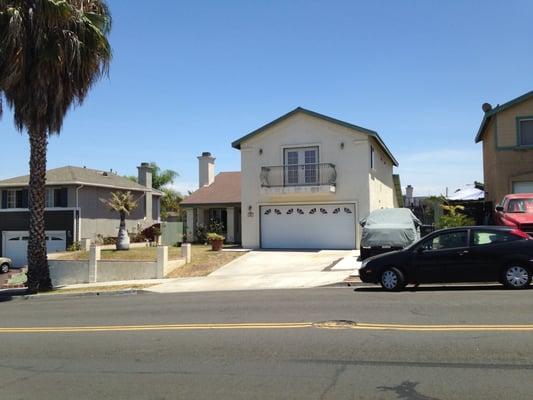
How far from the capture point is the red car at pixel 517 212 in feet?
53.7

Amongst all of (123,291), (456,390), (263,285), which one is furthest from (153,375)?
(123,291)

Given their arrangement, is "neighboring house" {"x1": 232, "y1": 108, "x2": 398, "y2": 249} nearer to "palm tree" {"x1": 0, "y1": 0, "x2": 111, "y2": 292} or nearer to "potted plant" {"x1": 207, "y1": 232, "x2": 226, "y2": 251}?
"potted plant" {"x1": 207, "y1": 232, "x2": 226, "y2": 251}

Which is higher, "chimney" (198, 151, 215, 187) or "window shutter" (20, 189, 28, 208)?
"chimney" (198, 151, 215, 187)

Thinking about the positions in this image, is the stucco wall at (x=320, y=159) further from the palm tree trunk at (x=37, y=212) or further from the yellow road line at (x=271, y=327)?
the yellow road line at (x=271, y=327)

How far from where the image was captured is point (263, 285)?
57.6 ft

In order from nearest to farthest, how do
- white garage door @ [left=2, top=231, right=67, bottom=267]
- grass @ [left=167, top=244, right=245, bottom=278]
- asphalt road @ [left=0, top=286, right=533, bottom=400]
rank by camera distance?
asphalt road @ [left=0, top=286, right=533, bottom=400], grass @ [left=167, top=244, right=245, bottom=278], white garage door @ [left=2, top=231, right=67, bottom=267]

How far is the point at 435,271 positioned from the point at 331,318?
4.61m

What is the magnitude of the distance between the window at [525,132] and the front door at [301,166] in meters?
8.96

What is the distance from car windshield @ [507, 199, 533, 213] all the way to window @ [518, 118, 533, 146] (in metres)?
6.65

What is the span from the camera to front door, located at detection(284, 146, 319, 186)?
2769 cm

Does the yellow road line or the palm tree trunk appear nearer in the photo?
the yellow road line

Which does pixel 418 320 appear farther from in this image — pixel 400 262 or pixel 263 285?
pixel 263 285

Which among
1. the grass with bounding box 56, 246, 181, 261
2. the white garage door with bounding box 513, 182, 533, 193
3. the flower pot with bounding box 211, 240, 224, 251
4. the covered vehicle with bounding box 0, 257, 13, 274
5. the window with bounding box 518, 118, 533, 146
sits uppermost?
the window with bounding box 518, 118, 533, 146

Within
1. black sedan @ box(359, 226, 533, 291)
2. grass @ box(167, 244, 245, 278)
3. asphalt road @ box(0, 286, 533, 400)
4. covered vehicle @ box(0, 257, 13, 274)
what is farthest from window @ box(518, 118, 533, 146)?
covered vehicle @ box(0, 257, 13, 274)
